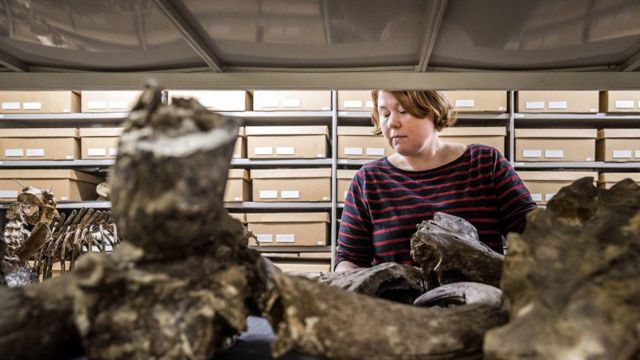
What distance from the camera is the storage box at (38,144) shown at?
3.05 m

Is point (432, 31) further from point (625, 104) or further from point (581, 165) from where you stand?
point (625, 104)

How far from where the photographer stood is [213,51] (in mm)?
866

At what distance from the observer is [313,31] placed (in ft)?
2.68

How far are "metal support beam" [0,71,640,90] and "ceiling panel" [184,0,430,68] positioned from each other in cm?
3

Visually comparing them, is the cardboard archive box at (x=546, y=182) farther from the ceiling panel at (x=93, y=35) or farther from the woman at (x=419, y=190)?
the ceiling panel at (x=93, y=35)

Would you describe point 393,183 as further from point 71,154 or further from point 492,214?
point 71,154

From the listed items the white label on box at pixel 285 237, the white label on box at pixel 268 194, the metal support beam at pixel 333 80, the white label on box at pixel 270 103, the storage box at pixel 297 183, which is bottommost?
the white label on box at pixel 285 237

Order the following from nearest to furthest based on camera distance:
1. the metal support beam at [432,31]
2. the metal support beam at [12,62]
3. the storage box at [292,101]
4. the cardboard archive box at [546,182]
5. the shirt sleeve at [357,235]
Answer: the metal support beam at [432,31], the metal support beam at [12,62], the shirt sleeve at [357,235], the cardboard archive box at [546,182], the storage box at [292,101]

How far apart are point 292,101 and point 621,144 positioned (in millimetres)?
2203

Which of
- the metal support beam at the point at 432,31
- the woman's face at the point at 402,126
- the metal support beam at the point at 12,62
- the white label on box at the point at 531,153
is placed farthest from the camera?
the white label on box at the point at 531,153

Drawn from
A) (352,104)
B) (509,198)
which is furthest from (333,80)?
(352,104)

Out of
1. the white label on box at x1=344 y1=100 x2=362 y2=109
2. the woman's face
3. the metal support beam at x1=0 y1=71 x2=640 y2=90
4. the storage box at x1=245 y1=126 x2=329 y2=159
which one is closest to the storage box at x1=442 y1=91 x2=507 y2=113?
the white label on box at x1=344 y1=100 x2=362 y2=109

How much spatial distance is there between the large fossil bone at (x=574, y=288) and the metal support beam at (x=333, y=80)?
37cm

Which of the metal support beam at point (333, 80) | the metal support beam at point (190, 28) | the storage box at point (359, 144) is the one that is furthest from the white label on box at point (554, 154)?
the metal support beam at point (190, 28)
